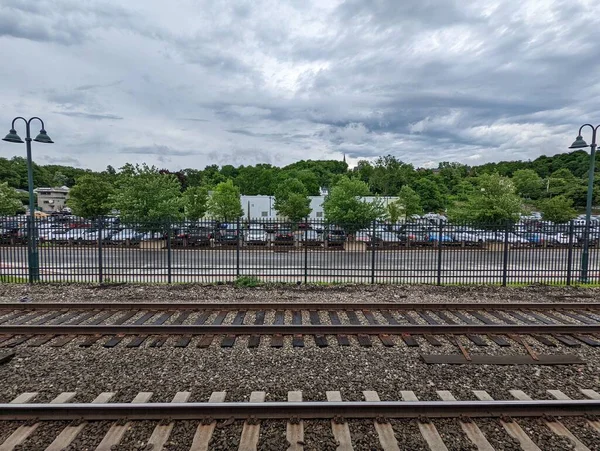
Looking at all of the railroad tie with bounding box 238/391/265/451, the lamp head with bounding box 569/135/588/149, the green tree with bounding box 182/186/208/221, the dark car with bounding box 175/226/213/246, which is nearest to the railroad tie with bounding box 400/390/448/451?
the railroad tie with bounding box 238/391/265/451

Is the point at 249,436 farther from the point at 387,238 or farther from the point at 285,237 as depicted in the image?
the point at 387,238

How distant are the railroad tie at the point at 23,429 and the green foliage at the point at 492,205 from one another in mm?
29917

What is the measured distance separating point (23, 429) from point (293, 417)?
128 inches

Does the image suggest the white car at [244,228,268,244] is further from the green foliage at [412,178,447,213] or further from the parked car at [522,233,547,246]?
the green foliage at [412,178,447,213]

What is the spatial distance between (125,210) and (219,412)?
27.3m

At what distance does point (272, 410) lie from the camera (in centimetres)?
414

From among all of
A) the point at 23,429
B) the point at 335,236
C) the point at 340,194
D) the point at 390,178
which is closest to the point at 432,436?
the point at 23,429

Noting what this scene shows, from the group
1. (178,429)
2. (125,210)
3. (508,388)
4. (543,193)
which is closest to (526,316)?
(508,388)

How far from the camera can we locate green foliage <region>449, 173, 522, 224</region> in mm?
28000

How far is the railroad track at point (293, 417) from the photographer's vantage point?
375 centimetres

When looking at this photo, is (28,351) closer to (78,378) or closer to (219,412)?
(78,378)

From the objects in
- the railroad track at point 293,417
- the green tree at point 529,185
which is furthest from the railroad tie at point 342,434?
the green tree at point 529,185

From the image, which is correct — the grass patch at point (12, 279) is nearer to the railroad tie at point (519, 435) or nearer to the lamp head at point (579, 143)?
the railroad tie at point (519, 435)

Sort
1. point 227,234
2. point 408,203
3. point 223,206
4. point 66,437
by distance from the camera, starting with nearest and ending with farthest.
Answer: point 66,437 < point 227,234 < point 223,206 < point 408,203
